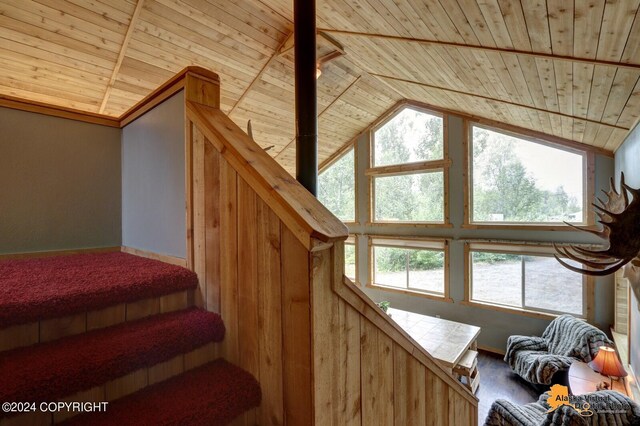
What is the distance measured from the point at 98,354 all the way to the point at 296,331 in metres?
0.71

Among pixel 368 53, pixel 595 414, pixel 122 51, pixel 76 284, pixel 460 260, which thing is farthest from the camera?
pixel 460 260

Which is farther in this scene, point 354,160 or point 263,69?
point 354,160

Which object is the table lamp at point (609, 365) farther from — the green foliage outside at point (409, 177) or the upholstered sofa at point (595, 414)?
the green foliage outside at point (409, 177)

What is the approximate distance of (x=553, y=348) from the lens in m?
4.29

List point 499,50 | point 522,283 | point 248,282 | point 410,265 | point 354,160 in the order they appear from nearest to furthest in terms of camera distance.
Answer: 1. point 248,282
2. point 499,50
3. point 522,283
4. point 410,265
5. point 354,160

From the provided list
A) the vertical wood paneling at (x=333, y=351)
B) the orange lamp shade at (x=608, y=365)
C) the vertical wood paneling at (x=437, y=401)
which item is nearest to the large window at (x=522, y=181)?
the orange lamp shade at (x=608, y=365)

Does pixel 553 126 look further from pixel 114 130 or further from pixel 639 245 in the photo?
pixel 114 130

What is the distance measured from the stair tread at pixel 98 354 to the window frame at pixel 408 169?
5556 millimetres

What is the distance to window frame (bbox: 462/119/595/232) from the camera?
454 centimetres

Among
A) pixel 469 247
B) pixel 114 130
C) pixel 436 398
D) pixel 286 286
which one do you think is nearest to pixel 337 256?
pixel 286 286

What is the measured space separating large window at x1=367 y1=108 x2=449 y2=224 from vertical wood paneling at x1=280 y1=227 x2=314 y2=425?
5.60 meters

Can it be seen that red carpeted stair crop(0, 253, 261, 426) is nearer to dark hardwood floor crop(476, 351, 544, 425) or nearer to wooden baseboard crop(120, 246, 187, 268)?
wooden baseboard crop(120, 246, 187, 268)

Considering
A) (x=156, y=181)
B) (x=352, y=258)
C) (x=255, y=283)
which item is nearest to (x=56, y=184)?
(x=156, y=181)

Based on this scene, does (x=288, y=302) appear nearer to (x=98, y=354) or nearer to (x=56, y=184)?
(x=98, y=354)
